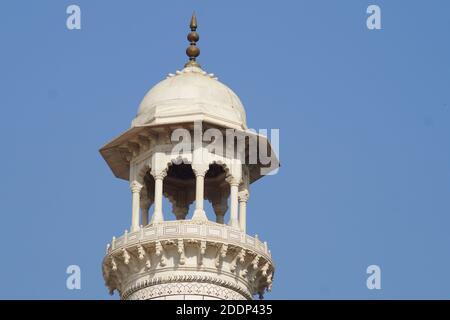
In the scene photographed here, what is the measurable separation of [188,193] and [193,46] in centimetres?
443

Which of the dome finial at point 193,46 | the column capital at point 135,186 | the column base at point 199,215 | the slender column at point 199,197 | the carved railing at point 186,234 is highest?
the dome finial at point 193,46

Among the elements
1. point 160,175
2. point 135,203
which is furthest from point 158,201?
point 135,203

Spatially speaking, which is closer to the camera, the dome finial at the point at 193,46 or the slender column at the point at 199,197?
the slender column at the point at 199,197

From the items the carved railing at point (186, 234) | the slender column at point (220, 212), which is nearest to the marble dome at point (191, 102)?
the slender column at point (220, 212)

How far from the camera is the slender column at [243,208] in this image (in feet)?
243

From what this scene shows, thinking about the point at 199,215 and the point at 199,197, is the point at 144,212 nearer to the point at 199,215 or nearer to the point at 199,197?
the point at 199,197

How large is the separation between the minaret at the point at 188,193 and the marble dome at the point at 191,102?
1.1 inches

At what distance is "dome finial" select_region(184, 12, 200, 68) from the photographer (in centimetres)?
7650

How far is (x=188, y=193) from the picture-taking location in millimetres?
76562

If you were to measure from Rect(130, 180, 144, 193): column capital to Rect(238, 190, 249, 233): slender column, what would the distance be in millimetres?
2958

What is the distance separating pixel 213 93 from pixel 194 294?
6721mm

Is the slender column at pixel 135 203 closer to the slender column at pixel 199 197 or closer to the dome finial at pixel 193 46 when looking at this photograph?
the slender column at pixel 199 197
